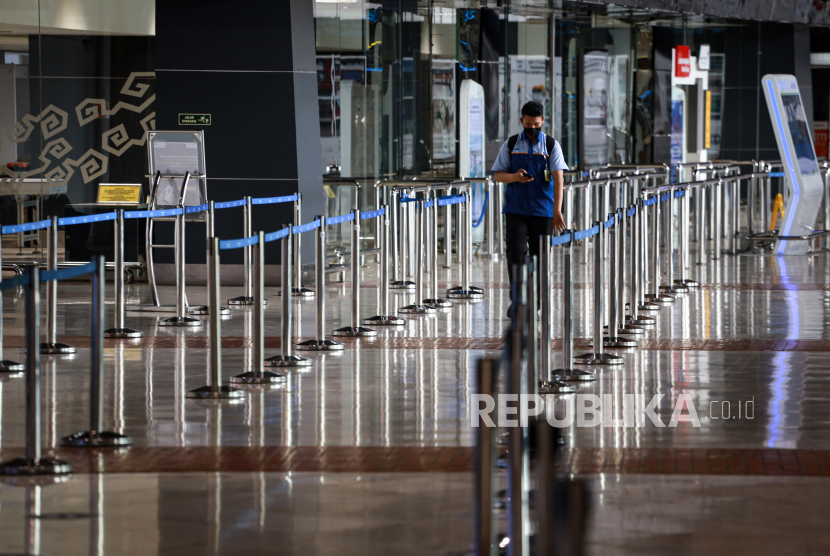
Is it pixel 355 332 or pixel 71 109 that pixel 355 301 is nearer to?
pixel 355 332

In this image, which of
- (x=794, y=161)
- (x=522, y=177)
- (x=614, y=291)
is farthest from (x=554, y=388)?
(x=794, y=161)

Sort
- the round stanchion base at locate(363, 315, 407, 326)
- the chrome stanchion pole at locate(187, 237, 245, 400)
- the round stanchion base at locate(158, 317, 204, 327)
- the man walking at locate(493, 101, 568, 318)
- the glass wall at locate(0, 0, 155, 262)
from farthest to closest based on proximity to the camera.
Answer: the glass wall at locate(0, 0, 155, 262) → the round stanchion base at locate(158, 317, 204, 327) → the round stanchion base at locate(363, 315, 407, 326) → the man walking at locate(493, 101, 568, 318) → the chrome stanchion pole at locate(187, 237, 245, 400)

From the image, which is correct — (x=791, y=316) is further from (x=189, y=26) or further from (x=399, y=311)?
(x=189, y=26)

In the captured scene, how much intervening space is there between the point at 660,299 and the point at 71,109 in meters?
7.70

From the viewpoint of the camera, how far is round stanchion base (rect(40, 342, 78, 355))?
1081 cm

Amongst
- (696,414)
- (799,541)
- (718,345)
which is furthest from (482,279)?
(799,541)

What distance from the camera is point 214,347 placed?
8.70m

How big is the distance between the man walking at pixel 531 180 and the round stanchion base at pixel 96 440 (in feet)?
16.3

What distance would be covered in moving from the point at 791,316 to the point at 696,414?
17.4 ft

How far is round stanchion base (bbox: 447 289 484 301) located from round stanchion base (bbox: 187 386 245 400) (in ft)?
20.3

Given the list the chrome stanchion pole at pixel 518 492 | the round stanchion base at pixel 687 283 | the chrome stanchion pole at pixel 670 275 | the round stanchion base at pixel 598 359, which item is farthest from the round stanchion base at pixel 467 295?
the chrome stanchion pole at pixel 518 492

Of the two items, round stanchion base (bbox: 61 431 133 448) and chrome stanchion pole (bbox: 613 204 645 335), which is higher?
chrome stanchion pole (bbox: 613 204 645 335)

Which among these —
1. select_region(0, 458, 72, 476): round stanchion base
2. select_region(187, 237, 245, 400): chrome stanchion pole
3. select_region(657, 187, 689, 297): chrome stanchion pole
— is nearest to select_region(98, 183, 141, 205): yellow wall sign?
select_region(657, 187, 689, 297): chrome stanchion pole

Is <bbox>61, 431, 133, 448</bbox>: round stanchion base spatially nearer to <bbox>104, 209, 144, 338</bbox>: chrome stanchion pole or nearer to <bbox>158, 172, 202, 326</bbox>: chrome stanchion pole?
<bbox>104, 209, 144, 338</bbox>: chrome stanchion pole
